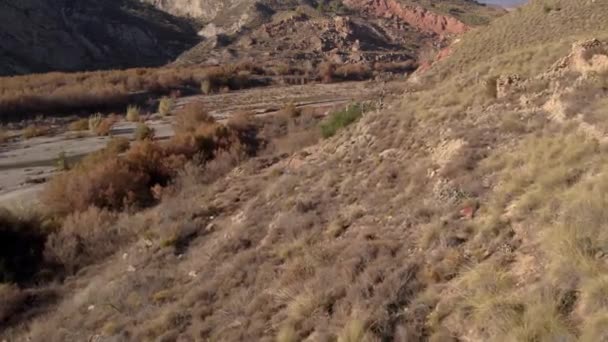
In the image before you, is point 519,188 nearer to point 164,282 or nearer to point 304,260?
point 304,260

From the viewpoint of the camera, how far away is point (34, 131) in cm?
3847

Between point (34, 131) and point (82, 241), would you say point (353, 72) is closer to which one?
point (34, 131)

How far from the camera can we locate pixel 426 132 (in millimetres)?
13031

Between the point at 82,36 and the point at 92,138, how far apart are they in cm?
5174

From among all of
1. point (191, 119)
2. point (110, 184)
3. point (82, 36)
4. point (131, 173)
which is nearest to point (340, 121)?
point (131, 173)

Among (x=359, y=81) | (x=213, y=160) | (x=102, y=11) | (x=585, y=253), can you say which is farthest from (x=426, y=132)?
(x=102, y=11)

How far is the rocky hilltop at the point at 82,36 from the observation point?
70.4m

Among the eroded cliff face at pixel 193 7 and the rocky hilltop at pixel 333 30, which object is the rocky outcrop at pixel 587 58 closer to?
the rocky hilltop at pixel 333 30

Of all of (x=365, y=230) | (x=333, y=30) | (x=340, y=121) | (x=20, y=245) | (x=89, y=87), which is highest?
(x=333, y=30)

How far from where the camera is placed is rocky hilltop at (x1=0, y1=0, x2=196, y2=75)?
70438mm

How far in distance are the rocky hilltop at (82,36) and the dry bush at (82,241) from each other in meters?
57.9

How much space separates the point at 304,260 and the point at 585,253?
4362mm

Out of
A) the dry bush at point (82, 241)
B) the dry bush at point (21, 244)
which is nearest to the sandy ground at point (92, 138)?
the dry bush at point (21, 244)

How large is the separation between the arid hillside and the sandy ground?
6.85 meters
